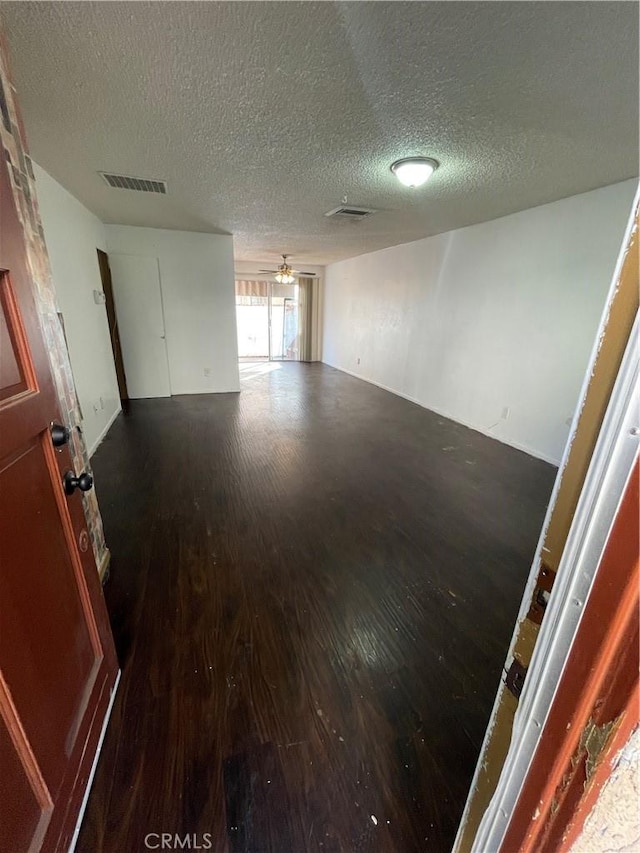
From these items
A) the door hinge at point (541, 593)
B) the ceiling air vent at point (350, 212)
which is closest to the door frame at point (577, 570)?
the door hinge at point (541, 593)

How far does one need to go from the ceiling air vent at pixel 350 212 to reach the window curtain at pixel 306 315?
185 inches

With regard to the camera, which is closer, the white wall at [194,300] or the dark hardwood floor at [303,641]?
the dark hardwood floor at [303,641]

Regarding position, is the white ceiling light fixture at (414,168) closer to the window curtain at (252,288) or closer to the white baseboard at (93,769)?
the white baseboard at (93,769)

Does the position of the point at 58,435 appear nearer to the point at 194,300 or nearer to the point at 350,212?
the point at 350,212

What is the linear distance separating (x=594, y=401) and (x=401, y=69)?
5.88 feet

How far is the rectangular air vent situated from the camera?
3.49 meters

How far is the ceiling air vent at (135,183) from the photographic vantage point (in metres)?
2.77

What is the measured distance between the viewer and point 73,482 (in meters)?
0.99

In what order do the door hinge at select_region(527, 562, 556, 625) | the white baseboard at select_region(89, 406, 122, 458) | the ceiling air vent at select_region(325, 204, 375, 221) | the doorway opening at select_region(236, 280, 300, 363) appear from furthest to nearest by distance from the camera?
the doorway opening at select_region(236, 280, 300, 363) → the ceiling air vent at select_region(325, 204, 375, 221) → the white baseboard at select_region(89, 406, 122, 458) → the door hinge at select_region(527, 562, 556, 625)

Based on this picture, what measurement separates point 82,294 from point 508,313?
14.1 ft

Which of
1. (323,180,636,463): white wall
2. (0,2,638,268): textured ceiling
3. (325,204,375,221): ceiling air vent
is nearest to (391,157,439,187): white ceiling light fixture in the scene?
(0,2,638,268): textured ceiling

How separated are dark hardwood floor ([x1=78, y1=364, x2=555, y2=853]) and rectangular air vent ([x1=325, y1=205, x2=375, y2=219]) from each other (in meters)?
2.52

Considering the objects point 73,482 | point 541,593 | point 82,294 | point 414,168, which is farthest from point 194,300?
point 541,593

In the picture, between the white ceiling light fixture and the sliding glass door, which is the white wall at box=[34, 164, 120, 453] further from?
the sliding glass door
